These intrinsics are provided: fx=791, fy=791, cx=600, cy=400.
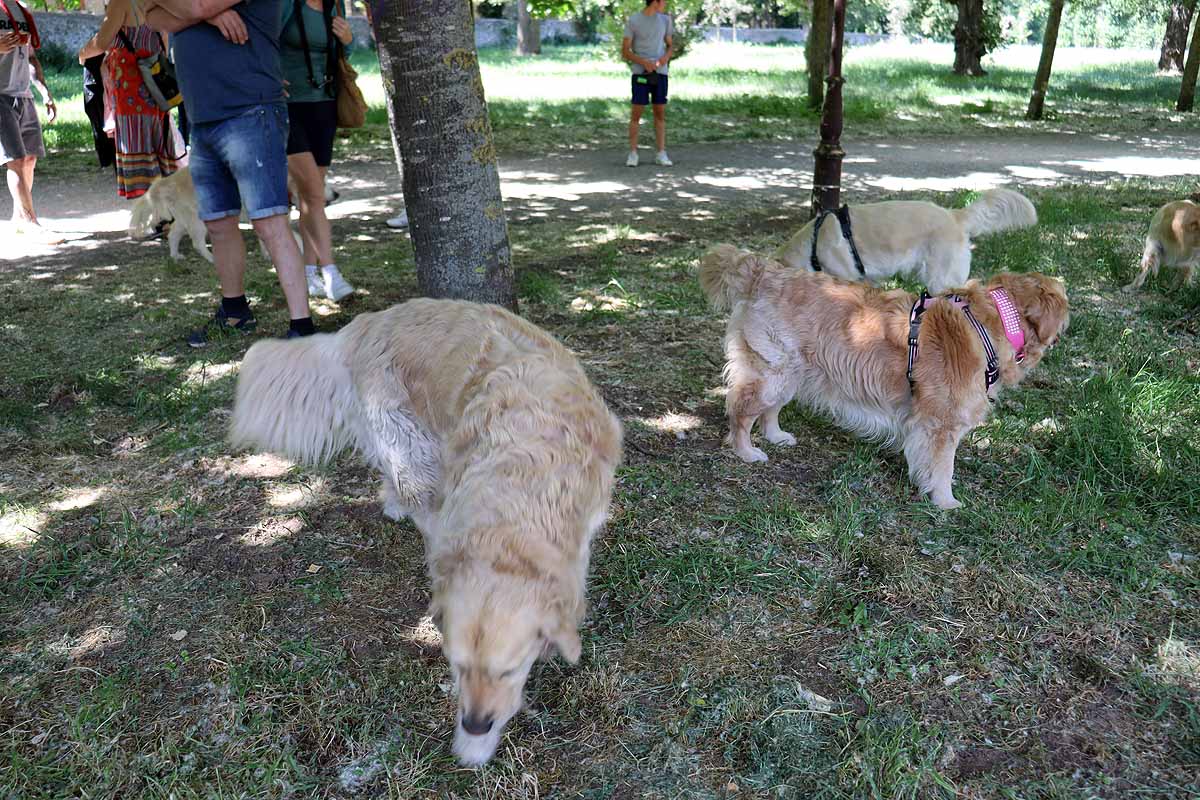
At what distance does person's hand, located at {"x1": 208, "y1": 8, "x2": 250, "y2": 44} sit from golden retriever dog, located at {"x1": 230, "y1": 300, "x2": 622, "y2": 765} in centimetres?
203

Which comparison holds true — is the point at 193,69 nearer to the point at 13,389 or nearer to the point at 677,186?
the point at 13,389

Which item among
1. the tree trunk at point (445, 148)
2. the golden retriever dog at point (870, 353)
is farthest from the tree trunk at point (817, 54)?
the golden retriever dog at point (870, 353)

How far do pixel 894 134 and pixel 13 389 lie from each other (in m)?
13.9

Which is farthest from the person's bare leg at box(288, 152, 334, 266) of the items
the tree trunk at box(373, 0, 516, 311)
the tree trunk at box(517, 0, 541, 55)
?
the tree trunk at box(517, 0, 541, 55)

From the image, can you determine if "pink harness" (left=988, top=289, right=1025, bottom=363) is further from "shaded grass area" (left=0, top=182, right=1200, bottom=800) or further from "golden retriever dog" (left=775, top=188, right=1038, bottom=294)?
"golden retriever dog" (left=775, top=188, right=1038, bottom=294)

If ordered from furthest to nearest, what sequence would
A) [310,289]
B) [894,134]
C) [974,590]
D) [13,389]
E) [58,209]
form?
[894,134]
[58,209]
[310,289]
[13,389]
[974,590]

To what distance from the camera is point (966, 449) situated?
156 inches

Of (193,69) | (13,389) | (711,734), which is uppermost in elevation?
(193,69)

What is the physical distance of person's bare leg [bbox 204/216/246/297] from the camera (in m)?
4.64

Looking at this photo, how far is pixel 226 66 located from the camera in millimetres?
4105

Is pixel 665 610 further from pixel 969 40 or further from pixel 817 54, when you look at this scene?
pixel 969 40

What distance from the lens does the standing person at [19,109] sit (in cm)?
679

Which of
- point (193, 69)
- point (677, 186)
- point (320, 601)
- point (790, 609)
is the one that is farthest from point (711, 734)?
point (677, 186)

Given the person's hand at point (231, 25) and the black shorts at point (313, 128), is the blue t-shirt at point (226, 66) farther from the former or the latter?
the black shorts at point (313, 128)
